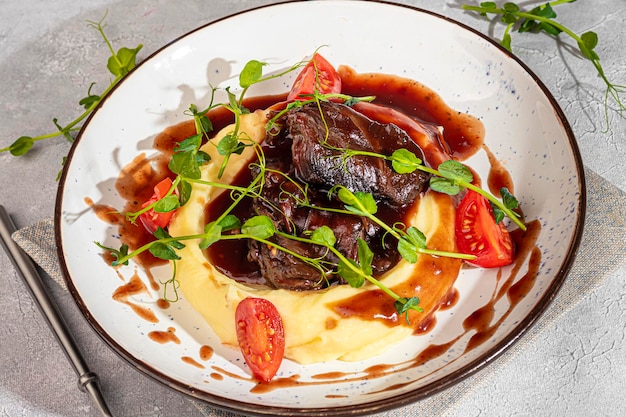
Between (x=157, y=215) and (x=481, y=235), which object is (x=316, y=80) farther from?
(x=481, y=235)

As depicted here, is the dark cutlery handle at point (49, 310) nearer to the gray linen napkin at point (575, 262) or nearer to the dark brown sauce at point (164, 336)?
the gray linen napkin at point (575, 262)

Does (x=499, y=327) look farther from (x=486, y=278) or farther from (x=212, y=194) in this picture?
(x=212, y=194)

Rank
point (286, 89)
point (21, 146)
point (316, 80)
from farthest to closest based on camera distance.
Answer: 1. point (21, 146)
2. point (286, 89)
3. point (316, 80)

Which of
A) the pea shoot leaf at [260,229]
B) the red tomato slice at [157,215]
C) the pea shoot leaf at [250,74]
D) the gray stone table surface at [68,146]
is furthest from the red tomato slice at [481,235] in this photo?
the red tomato slice at [157,215]

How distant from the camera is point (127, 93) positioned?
4566mm

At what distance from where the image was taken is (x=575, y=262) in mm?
3977

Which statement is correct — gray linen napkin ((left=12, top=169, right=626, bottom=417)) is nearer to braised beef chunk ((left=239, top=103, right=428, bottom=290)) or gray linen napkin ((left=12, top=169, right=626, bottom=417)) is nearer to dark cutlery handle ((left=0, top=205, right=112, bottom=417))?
dark cutlery handle ((left=0, top=205, right=112, bottom=417))

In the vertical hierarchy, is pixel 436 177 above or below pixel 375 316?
above

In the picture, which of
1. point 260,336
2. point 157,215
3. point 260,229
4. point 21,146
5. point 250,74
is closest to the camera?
point 260,336

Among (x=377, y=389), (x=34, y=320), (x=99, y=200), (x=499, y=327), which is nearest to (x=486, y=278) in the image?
(x=499, y=327)

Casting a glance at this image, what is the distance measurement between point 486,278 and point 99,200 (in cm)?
257

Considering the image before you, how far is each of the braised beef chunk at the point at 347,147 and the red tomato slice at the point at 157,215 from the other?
888 mm

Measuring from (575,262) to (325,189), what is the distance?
64.7 inches

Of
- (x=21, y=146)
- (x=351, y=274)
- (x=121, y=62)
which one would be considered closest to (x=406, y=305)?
(x=351, y=274)
